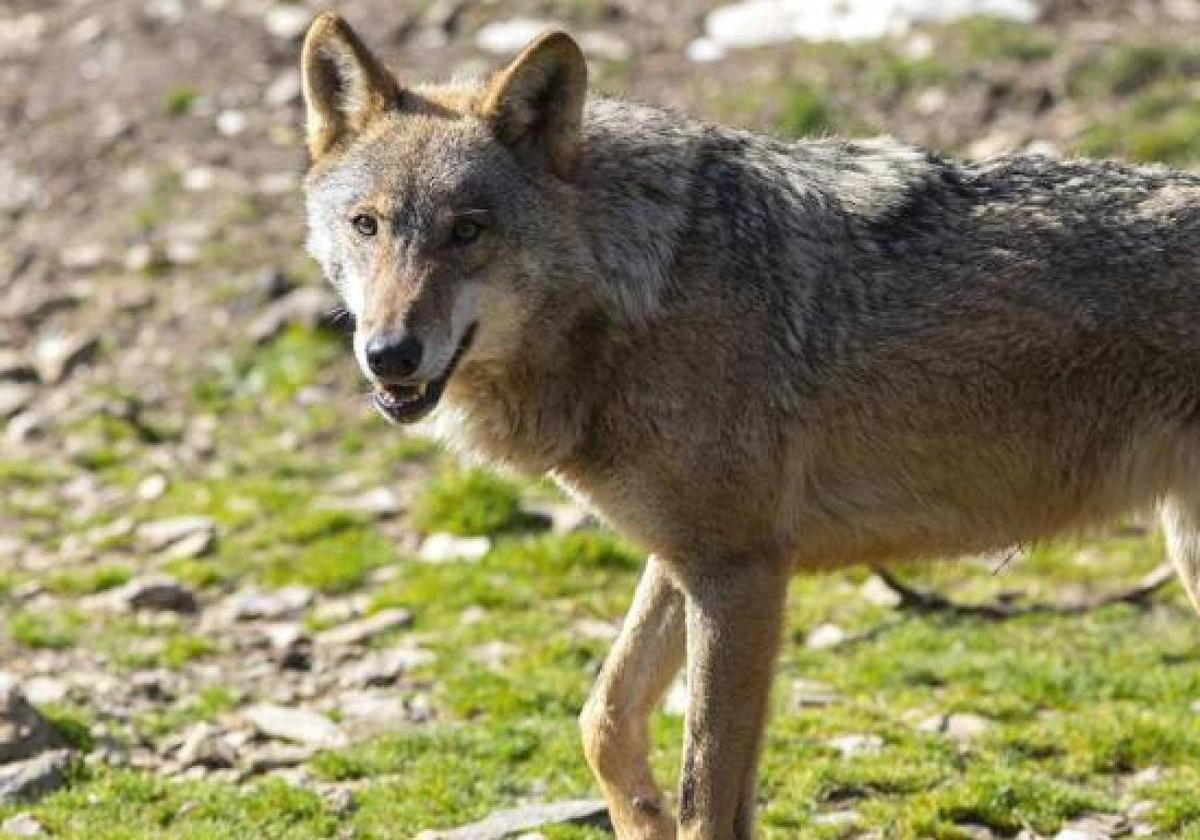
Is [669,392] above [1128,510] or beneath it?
above

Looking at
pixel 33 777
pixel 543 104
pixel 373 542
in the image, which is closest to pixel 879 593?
pixel 373 542

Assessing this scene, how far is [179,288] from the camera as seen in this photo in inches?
549

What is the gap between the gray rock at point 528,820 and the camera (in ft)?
23.3

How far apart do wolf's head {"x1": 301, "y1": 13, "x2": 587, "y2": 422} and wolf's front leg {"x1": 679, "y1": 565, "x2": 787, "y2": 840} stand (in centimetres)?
107

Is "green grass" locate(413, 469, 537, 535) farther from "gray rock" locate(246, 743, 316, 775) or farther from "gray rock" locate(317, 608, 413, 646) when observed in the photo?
"gray rock" locate(246, 743, 316, 775)

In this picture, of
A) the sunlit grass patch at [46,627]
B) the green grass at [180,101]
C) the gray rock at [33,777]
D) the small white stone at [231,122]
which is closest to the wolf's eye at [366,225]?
the gray rock at [33,777]

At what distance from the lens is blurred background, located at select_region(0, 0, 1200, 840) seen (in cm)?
773

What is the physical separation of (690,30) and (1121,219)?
953 centimetres

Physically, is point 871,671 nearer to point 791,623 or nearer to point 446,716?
point 791,623

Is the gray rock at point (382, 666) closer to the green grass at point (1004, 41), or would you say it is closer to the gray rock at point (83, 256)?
the gray rock at point (83, 256)

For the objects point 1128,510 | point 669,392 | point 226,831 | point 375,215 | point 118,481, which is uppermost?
point 375,215

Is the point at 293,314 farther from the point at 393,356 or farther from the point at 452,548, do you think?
the point at 393,356

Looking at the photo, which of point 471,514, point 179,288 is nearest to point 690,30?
point 179,288

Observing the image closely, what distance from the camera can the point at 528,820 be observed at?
7184 millimetres
